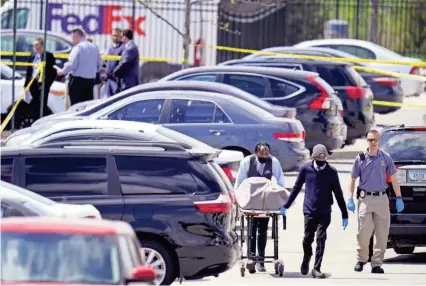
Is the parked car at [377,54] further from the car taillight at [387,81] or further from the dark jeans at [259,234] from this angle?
the dark jeans at [259,234]

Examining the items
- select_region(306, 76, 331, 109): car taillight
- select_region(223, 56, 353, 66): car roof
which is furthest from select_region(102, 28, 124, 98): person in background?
select_region(306, 76, 331, 109): car taillight

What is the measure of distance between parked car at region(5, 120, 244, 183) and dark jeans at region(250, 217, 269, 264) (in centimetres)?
159

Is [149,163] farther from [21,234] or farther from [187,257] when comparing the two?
[21,234]

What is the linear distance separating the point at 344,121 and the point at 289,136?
16.7ft

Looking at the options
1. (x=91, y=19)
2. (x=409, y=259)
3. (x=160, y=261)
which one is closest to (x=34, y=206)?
(x=160, y=261)

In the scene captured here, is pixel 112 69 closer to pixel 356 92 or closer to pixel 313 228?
pixel 356 92

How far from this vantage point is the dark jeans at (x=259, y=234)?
52.2 ft

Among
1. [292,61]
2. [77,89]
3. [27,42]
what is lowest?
[77,89]

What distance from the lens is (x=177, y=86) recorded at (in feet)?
71.8

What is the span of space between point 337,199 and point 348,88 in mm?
10288

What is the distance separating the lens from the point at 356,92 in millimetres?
25859

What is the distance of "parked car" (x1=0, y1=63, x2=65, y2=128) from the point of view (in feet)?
84.8

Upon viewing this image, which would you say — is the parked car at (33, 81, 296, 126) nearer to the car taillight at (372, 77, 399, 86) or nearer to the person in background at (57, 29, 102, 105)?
the person in background at (57, 29, 102, 105)

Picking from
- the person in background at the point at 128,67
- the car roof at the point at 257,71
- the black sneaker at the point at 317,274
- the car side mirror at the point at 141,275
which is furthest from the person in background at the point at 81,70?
the car side mirror at the point at 141,275
